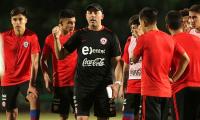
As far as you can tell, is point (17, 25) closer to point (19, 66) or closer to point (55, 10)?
point (19, 66)

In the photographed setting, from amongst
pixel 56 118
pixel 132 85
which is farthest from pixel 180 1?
pixel 132 85

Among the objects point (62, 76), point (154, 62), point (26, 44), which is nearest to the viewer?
point (154, 62)

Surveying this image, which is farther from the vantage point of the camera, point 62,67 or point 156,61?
point 62,67

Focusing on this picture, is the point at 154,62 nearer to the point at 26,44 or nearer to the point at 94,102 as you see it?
the point at 94,102

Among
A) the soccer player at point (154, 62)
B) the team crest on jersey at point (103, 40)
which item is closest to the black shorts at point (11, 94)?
the team crest on jersey at point (103, 40)

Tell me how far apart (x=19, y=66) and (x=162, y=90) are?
9.96ft

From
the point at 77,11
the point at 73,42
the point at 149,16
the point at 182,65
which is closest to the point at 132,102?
the point at 73,42

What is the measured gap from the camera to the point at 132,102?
967 cm

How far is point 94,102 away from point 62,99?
167 centimetres

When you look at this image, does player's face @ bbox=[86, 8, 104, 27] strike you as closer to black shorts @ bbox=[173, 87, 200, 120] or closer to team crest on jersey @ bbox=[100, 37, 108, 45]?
team crest on jersey @ bbox=[100, 37, 108, 45]

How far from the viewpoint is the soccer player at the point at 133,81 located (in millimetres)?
9617


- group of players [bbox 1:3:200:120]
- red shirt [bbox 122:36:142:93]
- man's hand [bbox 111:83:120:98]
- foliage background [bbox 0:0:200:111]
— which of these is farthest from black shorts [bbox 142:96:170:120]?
foliage background [bbox 0:0:200:111]

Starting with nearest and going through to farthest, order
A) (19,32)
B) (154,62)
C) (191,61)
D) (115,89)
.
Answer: (154,62), (191,61), (115,89), (19,32)

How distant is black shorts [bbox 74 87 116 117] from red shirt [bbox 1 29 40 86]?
1.56 m
